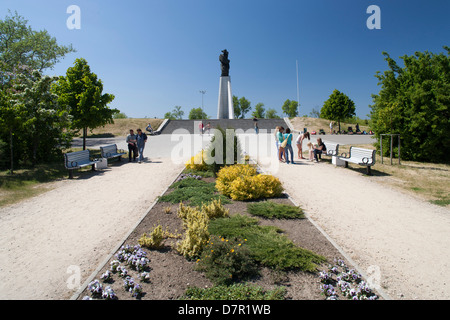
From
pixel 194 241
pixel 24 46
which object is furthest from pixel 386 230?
pixel 24 46

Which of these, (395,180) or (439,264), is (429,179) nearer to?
(395,180)

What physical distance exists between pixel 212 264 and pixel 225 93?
3749 centimetres

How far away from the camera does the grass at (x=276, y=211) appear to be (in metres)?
5.58

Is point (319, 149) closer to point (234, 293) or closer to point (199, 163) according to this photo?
point (199, 163)

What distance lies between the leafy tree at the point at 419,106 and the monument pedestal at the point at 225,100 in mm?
26420

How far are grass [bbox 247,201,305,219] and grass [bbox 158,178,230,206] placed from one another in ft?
3.23

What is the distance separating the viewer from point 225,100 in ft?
129

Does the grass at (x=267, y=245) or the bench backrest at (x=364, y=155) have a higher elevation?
the bench backrest at (x=364, y=155)

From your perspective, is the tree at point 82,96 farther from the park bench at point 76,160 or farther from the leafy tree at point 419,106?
the leafy tree at point 419,106

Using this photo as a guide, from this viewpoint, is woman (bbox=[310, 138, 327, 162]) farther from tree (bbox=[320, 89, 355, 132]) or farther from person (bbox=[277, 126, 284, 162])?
tree (bbox=[320, 89, 355, 132])

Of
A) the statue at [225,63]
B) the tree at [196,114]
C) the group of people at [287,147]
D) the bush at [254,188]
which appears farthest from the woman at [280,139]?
the tree at [196,114]

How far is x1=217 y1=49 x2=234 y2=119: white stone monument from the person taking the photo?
39.0 metres

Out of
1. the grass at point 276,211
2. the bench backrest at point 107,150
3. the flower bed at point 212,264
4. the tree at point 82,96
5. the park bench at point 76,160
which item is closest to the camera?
the flower bed at point 212,264

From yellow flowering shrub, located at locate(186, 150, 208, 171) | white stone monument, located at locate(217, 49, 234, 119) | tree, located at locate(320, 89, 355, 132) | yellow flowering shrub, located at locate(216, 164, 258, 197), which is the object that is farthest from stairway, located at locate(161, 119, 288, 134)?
yellow flowering shrub, located at locate(216, 164, 258, 197)
